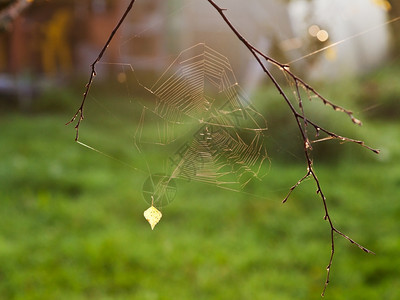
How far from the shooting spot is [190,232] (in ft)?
14.2

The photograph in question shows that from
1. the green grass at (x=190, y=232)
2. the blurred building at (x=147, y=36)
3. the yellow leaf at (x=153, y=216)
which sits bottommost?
the green grass at (x=190, y=232)

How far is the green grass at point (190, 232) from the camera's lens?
362 cm

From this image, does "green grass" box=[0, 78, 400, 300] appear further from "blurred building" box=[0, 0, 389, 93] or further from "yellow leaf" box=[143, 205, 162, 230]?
"yellow leaf" box=[143, 205, 162, 230]

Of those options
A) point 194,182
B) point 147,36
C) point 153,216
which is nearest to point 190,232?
point 194,182

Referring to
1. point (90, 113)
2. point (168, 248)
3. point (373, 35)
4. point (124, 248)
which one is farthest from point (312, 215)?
point (373, 35)

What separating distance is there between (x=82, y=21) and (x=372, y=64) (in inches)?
192

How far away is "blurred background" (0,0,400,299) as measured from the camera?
368 cm

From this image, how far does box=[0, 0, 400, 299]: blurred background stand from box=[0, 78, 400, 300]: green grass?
1 centimetres

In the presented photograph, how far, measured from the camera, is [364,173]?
526 centimetres

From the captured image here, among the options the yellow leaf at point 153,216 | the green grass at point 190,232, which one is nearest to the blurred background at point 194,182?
the green grass at point 190,232

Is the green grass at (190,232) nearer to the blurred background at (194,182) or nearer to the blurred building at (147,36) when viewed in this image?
the blurred background at (194,182)

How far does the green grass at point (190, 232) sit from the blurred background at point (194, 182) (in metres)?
0.01

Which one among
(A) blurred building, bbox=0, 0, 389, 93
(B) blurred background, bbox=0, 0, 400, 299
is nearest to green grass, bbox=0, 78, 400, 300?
(B) blurred background, bbox=0, 0, 400, 299

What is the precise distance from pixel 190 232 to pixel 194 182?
1.11 metres
